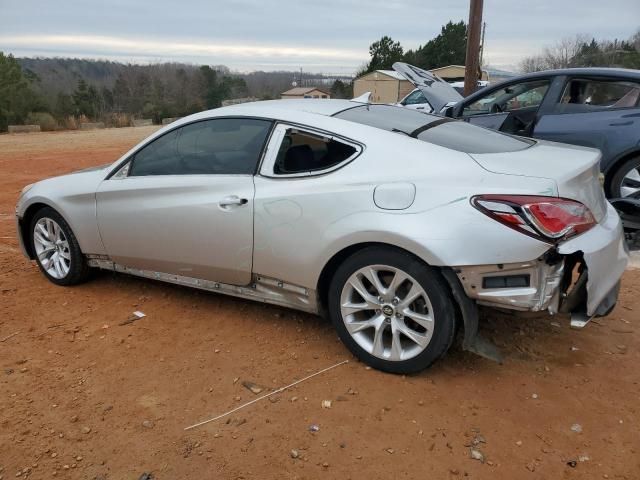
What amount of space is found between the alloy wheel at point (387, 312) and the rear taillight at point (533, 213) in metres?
0.56

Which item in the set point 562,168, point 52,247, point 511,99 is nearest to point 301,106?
point 562,168

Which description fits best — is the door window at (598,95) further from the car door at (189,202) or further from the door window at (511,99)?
the car door at (189,202)

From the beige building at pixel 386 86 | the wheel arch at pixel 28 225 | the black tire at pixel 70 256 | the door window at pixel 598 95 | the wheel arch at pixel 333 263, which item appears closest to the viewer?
the wheel arch at pixel 333 263

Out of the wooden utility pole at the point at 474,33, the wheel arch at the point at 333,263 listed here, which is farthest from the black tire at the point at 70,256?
the wooden utility pole at the point at 474,33

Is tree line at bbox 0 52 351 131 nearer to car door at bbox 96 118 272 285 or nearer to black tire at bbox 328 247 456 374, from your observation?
car door at bbox 96 118 272 285

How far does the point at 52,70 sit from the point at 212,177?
7985cm

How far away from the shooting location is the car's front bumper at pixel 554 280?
2.70 meters

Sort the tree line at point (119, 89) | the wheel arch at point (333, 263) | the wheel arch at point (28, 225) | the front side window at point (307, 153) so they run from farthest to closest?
the tree line at point (119, 89) → the wheel arch at point (28, 225) → the front side window at point (307, 153) → the wheel arch at point (333, 263)

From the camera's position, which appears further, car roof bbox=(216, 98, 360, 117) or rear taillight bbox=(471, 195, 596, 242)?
car roof bbox=(216, 98, 360, 117)

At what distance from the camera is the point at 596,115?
6.03m

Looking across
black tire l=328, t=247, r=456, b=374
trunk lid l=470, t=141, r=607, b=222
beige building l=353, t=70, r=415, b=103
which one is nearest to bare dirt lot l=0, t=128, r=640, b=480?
black tire l=328, t=247, r=456, b=374

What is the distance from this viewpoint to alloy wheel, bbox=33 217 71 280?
4.49 metres

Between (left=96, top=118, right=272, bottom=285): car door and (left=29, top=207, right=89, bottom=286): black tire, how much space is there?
0.40m

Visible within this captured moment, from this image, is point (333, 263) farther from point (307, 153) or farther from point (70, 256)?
point (70, 256)
